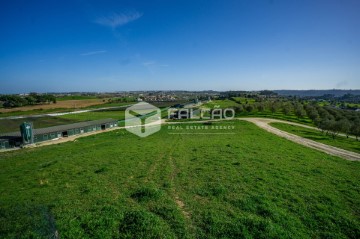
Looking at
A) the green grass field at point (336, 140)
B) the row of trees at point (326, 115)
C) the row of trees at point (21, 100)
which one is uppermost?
the row of trees at point (21, 100)

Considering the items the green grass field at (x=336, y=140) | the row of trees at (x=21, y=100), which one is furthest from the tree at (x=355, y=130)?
the row of trees at (x=21, y=100)

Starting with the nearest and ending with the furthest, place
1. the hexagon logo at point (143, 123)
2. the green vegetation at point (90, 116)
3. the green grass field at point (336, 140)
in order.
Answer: the green grass field at point (336, 140), the hexagon logo at point (143, 123), the green vegetation at point (90, 116)

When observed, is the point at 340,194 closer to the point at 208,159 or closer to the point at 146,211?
the point at 208,159

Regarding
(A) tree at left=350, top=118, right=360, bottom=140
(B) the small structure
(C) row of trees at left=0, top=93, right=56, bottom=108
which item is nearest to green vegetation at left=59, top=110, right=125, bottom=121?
(B) the small structure

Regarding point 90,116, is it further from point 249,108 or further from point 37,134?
point 249,108

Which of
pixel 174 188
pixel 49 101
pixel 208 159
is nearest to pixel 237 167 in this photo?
pixel 208 159

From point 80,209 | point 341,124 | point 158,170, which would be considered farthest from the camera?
point 341,124

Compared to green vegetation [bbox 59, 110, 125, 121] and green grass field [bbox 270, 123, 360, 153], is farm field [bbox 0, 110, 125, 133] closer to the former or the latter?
green vegetation [bbox 59, 110, 125, 121]

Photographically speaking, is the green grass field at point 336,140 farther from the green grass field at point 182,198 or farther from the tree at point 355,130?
the green grass field at point 182,198
